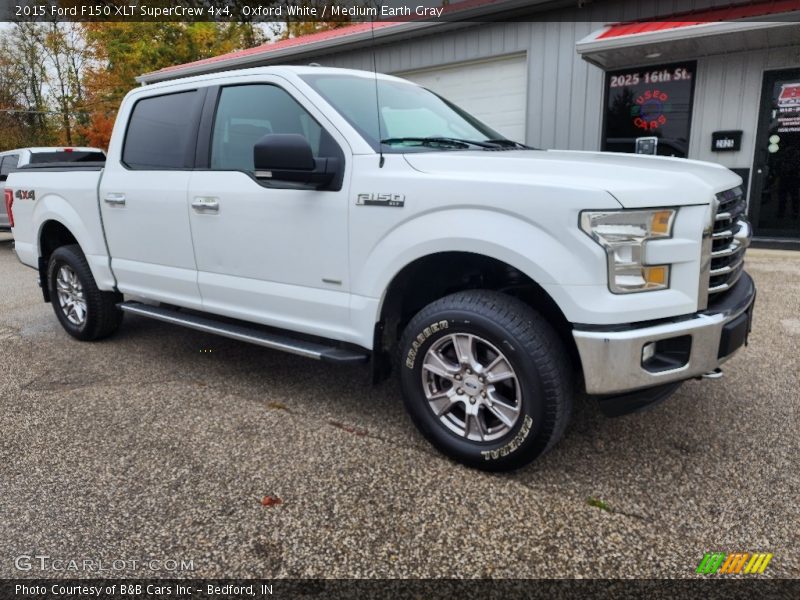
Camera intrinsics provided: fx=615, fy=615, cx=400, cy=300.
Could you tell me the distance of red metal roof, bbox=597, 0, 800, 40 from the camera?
24.3 feet

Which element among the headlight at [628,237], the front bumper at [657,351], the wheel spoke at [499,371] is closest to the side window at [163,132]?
the wheel spoke at [499,371]

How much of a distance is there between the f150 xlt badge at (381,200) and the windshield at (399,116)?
0.29 m

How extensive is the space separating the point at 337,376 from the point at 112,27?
27.6 meters

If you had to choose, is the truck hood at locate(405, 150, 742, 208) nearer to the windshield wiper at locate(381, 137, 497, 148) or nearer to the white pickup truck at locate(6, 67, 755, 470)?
the white pickup truck at locate(6, 67, 755, 470)

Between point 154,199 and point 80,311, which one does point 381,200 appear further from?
point 80,311

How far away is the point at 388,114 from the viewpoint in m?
3.55

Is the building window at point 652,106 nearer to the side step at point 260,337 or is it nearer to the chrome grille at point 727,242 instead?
the chrome grille at point 727,242

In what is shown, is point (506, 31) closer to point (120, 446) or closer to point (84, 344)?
point (84, 344)

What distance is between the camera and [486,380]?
9.23 feet

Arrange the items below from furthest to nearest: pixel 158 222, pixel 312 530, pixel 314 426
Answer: pixel 158 222, pixel 314 426, pixel 312 530

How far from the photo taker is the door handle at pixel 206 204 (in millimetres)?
3725

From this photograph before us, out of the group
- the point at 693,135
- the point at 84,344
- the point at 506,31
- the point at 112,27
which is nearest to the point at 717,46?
the point at 693,135

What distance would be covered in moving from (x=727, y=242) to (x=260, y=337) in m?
2.48

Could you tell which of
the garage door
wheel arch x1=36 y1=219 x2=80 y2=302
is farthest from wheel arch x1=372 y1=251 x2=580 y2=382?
the garage door
